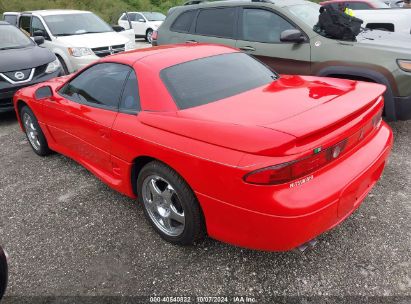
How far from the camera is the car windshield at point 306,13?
195 inches

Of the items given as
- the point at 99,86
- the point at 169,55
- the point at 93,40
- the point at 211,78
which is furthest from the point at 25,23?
the point at 211,78

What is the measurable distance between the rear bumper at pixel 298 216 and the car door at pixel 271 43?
2614mm

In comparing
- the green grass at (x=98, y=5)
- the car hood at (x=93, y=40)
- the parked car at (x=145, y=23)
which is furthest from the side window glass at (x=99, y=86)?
the green grass at (x=98, y=5)

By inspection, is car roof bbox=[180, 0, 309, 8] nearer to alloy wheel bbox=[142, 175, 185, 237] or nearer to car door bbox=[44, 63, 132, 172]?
car door bbox=[44, 63, 132, 172]

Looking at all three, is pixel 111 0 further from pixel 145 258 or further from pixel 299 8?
pixel 145 258

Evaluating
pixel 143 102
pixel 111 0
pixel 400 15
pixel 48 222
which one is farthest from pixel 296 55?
pixel 111 0

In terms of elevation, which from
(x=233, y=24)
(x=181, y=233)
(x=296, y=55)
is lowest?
(x=181, y=233)

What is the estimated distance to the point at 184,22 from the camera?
6113 millimetres

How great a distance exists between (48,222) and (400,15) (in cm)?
828

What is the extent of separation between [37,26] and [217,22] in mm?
5308

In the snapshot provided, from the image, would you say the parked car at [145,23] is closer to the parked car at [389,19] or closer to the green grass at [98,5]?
the green grass at [98,5]

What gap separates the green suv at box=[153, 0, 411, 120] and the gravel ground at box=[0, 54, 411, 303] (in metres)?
1.23

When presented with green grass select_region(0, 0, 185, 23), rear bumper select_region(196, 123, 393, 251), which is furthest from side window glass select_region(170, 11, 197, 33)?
green grass select_region(0, 0, 185, 23)

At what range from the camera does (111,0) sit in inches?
1057
